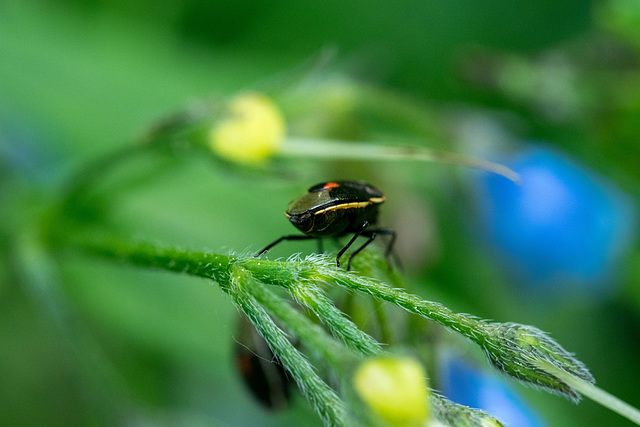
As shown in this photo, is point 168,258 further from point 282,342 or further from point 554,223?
point 554,223

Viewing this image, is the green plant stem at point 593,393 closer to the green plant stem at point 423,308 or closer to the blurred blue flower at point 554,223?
the green plant stem at point 423,308

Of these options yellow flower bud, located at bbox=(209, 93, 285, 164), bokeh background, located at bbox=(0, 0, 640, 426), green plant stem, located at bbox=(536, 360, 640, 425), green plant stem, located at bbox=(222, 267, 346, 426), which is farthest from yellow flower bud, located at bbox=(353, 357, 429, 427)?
bokeh background, located at bbox=(0, 0, 640, 426)

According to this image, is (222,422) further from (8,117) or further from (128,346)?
(8,117)

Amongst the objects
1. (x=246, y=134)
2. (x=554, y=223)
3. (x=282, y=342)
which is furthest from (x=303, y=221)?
(x=554, y=223)

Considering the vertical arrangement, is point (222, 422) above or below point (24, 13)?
below

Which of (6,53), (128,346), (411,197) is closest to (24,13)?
(6,53)

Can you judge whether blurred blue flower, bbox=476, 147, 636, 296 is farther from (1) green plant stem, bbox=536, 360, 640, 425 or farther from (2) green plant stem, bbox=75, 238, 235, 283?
(1) green plant stem, bbox=536, 360, 640, 425
